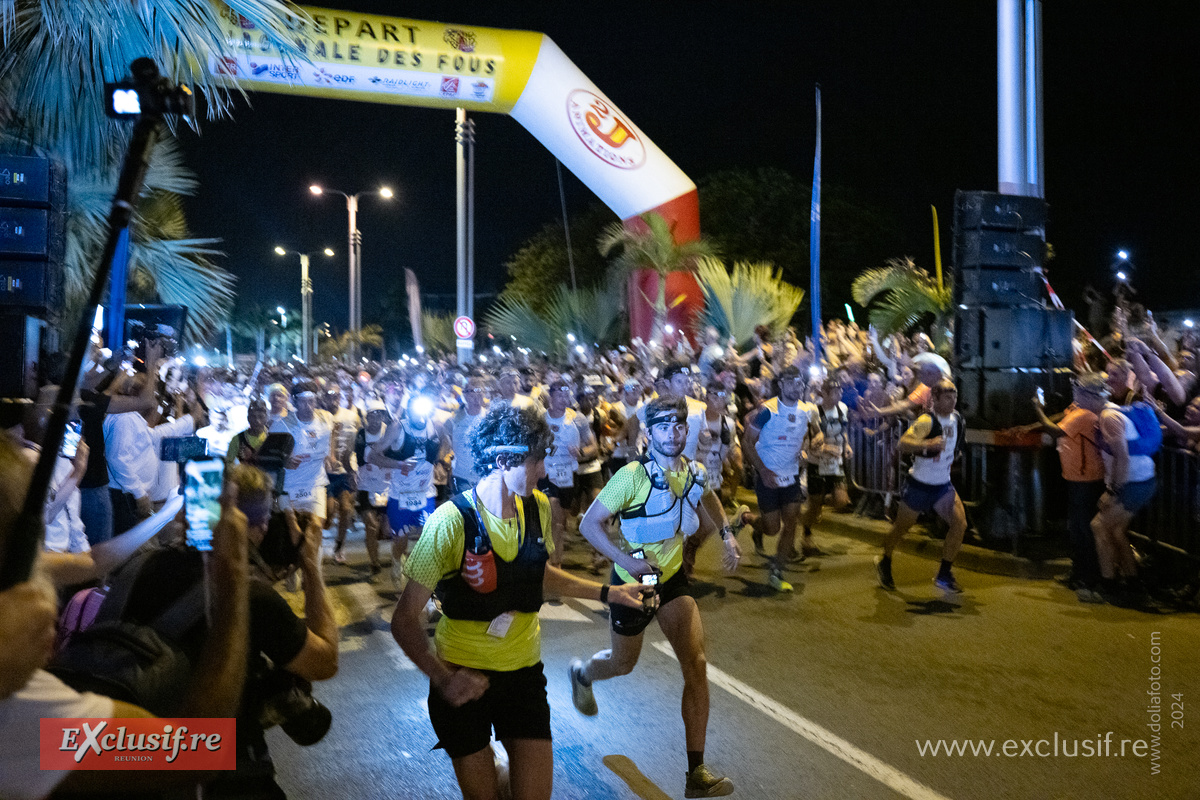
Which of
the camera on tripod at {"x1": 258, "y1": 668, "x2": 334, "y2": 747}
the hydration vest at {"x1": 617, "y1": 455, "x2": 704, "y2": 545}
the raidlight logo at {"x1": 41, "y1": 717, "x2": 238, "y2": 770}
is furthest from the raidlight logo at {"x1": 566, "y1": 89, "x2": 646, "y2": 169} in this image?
the raidlight logo at {"x1": 41, "y1": 717, "x2": 238, "y2": 770}

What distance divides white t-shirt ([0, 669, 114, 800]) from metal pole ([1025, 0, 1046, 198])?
10.5 metres

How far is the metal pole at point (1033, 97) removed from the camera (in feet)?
33.4

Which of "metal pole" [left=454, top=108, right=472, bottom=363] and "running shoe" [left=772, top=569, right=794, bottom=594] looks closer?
"running shoe" [left=772, top=569, right=794, bottom=594]

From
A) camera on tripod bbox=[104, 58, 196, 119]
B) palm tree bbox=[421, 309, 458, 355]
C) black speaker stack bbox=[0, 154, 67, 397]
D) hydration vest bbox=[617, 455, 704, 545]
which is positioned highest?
palm tree bbox=[421, 309, 458, 355]

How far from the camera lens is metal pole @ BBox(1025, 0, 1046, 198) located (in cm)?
1020

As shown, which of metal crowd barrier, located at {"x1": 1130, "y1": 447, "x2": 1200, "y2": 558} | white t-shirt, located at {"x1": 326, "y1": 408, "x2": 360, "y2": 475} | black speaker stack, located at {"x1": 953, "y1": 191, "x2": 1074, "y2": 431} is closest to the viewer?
metal crowd barrier, located at {"x1": 1130, "y1": 447, "x2": 1200, "y2": 558}

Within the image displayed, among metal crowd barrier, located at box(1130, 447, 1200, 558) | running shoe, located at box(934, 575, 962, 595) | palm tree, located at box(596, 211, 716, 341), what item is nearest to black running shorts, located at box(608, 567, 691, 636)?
running shoe, located at box(934, 575, 962, 595)

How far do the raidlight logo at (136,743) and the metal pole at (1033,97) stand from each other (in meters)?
10.3

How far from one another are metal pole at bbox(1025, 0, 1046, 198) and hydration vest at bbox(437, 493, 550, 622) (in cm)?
899

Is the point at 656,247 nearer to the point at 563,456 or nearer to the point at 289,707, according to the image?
the point at 563,456

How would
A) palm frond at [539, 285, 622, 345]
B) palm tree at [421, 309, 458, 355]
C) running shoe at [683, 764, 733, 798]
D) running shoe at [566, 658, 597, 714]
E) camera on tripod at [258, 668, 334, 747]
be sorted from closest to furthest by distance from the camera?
1. camera on tripod at [258, 668, 334, 747]
2. running shoe at [683, 764, 733, 798]
3. running shoe at [566, 658, 597, 714]
4. palm frond at [539, 285, 622, 345]
5. palm tree at [421, 309, 458, 355]

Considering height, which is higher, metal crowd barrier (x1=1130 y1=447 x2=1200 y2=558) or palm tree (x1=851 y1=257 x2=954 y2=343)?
palm tree (x1=851 y1=257 x2=954 y2=343)

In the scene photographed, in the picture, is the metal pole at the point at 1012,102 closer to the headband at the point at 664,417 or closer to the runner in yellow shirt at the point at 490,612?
the headband at the point at 664,417

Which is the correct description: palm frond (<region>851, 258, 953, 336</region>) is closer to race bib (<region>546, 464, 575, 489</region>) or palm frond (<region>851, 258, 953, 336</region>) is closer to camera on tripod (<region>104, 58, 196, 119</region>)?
race bib (<region>546, 464, 575, 489</region>)
